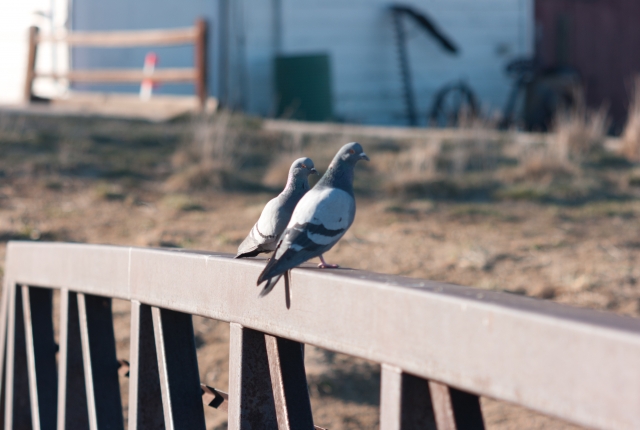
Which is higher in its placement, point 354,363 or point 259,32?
point 259,32

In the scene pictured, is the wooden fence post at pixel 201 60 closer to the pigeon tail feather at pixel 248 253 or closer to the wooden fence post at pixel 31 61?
the wooden fence post at pixel 31 61

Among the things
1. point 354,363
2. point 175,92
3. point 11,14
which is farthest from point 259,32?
point 354,363

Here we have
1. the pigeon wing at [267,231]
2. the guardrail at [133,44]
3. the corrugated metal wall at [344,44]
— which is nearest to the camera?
the pigeon wing at [267,231]

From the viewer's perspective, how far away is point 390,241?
6289 millimetres

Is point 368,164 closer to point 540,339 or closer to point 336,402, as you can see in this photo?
point 336,402

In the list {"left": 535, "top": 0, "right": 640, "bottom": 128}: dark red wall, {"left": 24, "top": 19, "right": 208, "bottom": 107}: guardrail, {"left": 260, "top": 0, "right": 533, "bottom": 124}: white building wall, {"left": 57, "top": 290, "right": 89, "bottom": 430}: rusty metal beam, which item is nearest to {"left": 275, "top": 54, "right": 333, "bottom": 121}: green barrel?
{"left": 260, "top": 0, "right": 533, "bottom": 124}: white building wall

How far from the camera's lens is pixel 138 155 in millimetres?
8984

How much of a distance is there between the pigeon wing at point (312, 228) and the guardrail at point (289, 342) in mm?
59

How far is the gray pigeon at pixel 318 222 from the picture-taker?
1.78 metres

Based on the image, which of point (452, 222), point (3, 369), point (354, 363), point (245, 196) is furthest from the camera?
point (245, 196)

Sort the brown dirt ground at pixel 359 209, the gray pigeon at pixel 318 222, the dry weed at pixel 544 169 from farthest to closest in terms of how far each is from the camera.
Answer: the dry weed at pixel 544 169, the brown dirt ground at pixel 359 209, the gray pigeon at pixel 318 222

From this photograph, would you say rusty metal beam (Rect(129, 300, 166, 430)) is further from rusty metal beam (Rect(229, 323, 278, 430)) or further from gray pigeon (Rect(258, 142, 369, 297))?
gray pigeon (Rect(258, 142, 369, 297))

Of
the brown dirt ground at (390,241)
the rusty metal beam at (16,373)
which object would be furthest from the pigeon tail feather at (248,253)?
the brown dirt ground at (390,241)

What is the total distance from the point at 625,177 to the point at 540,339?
8.13m
